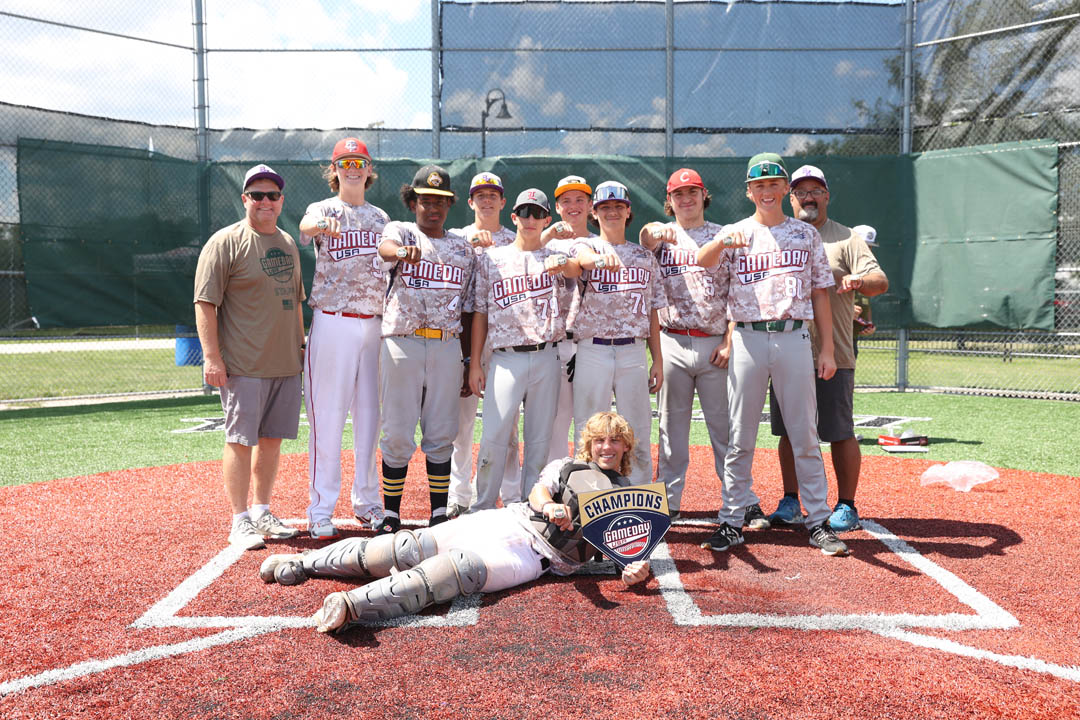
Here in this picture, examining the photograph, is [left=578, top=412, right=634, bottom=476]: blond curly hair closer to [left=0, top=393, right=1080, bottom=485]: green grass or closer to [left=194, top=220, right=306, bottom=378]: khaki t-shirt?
[left=194, top=220, right=306, bottom=378]: khaki t-shirt

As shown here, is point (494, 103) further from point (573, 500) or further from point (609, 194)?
point (573, 500)

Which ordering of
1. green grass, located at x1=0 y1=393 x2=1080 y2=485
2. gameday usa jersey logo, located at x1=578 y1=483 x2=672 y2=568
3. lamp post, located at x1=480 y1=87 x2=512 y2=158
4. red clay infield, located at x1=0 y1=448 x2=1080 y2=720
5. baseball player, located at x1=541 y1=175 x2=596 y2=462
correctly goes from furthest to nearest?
1. lamp post, located at x1=480 y1=87 x2=512 y2=158
2. green grass, located at x1=0 y1=393 x2=1080 y2=485
3. baseball player, located at x1=541 y1=175 x2=596 y2=462
4. gameday usa jersey logo, located at x1=578 y1=483 x2=672 y2=568
5. red clay infield, located at x1=0 y1=448 x2=1080 y2=720

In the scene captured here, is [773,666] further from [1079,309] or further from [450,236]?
[1079,309]

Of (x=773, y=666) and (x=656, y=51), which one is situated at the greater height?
(x=656, y=51)

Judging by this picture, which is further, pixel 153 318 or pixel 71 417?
pixel 153 318

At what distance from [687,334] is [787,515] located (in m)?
1.29

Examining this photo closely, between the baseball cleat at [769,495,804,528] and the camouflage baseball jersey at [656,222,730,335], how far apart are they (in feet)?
3.85

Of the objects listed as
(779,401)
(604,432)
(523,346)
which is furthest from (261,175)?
(779,401)

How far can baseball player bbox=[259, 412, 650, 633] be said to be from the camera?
338 cm

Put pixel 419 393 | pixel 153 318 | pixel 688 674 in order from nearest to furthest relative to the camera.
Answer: pixel 688 674, pixel 419 393, pixel 153 318

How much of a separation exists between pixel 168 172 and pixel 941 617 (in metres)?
9.93

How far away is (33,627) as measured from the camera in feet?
10.5

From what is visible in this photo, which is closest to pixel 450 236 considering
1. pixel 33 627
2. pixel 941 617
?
pixel 33 627

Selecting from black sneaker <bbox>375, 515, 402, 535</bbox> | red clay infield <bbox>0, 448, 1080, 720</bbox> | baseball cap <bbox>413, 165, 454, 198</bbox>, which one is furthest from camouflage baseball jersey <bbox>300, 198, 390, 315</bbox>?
red clay infield <bbox>0, 448, 1080, 720</bbox>
